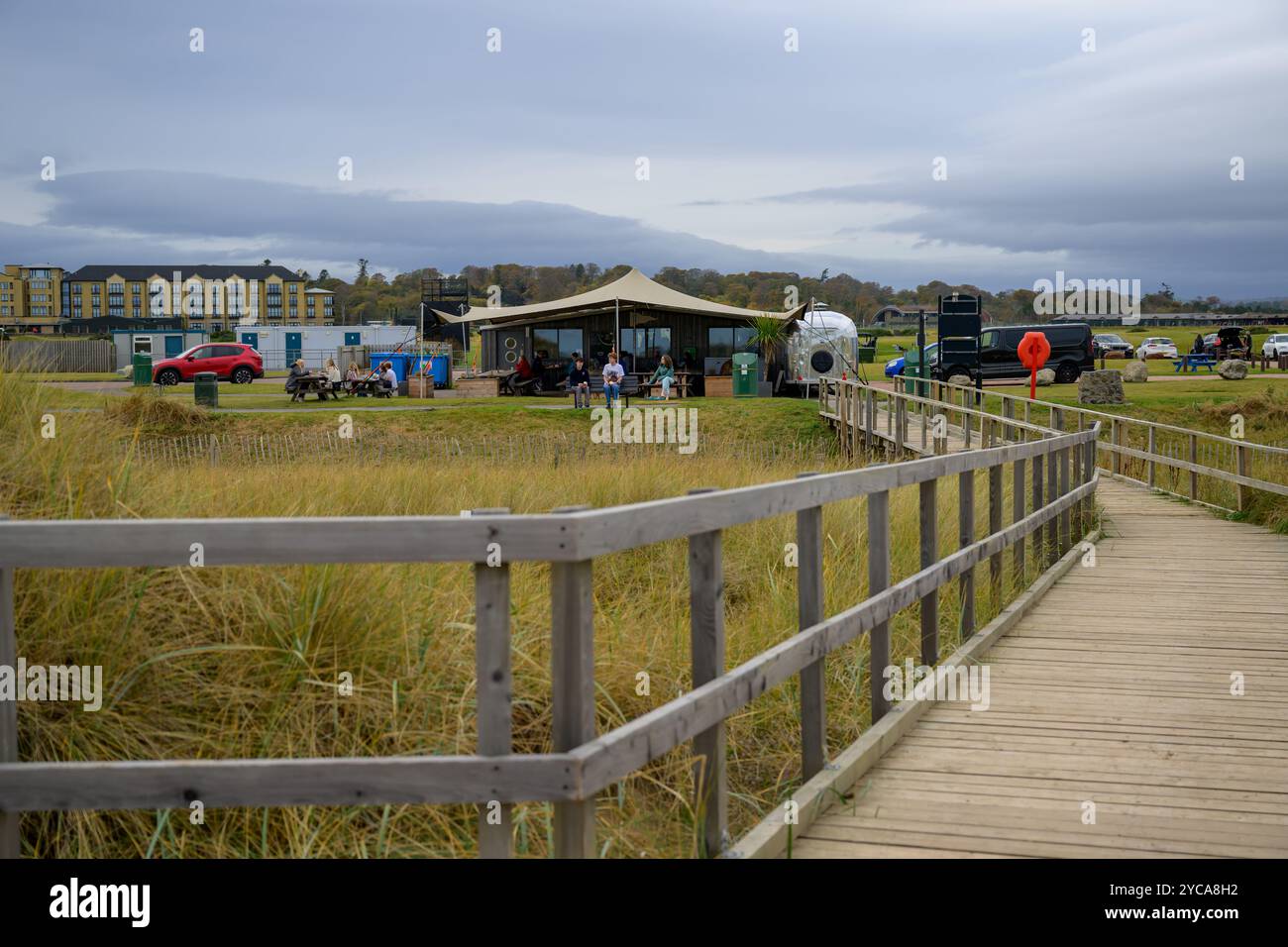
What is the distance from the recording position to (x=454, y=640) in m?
5.17

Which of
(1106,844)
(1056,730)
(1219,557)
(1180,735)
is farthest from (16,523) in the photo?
(1219,557)

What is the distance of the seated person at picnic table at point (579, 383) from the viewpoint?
109ft

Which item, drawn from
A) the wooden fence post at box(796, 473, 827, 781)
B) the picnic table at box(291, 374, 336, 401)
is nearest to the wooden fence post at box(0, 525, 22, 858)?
the wooden fence post at box(796, 473, 827, 781)

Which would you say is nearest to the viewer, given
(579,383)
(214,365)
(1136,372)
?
(579,383)

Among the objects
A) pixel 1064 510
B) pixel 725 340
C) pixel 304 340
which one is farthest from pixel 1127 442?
pixel 304 340

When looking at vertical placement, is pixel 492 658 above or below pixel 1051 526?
above

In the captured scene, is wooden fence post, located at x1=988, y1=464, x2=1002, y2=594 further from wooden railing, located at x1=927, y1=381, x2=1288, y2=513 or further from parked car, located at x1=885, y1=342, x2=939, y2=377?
parked car, located at x1=885, y1=342, x2=939, y2=377

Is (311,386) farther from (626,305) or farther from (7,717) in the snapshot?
(7,717)

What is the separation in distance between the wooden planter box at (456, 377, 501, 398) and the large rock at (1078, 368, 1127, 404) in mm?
15749

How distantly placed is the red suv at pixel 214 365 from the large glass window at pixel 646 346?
14118mm

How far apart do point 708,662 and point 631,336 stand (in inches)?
1464

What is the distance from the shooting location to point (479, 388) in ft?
125

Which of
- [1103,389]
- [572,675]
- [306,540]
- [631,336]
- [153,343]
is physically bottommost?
[572,675]
